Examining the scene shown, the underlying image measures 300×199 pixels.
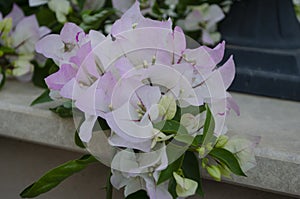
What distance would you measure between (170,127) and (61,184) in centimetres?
21

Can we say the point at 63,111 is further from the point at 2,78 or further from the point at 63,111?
the point at 2,78

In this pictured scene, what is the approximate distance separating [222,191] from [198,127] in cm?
11

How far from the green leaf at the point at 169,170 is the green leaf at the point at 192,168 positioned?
3 cm

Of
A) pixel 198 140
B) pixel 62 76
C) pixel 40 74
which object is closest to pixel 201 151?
pixel 198 140

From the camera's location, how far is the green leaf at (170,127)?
43cm

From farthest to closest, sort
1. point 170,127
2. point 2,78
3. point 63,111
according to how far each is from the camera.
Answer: point 2,78 < point 63,111 < point 170,127

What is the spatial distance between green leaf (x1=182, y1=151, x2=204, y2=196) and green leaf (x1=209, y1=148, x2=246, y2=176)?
0.07 ft

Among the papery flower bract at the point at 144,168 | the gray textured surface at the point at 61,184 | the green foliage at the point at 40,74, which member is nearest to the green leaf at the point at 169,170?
the papery flower bract at the point at 144,168

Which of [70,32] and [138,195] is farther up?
[70,32]

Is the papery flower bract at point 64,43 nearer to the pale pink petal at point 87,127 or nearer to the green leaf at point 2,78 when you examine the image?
the pale pink petal at point 87,127

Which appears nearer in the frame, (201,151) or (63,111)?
(201,151)

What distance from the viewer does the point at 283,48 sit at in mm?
732

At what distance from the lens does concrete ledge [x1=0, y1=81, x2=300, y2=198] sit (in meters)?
0.47

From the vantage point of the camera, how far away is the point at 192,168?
1.54 feet
